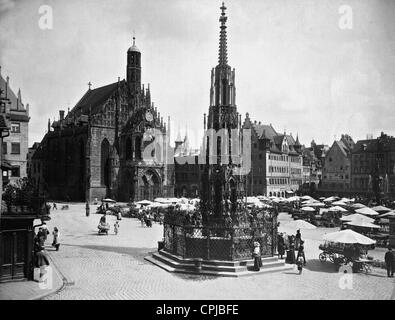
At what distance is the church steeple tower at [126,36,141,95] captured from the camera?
69.0 m

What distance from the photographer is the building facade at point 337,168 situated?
72.8 m

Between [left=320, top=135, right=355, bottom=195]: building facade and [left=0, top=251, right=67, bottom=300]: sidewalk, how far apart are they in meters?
63.5

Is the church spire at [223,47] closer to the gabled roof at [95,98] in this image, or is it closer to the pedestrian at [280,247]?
the pedestrian at [280,247]

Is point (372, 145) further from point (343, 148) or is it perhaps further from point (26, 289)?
point (26, 289)

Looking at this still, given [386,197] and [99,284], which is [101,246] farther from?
[386,197]

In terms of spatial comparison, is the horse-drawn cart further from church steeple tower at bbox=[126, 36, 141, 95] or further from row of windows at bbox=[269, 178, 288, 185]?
church steeple tower at bbox=[126, 36, 141, 95]

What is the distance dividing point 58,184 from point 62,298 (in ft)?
202

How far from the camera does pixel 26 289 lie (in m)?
14.6

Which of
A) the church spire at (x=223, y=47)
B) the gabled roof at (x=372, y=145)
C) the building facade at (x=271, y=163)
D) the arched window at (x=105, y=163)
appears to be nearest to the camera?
the church spire at (x=223, y=47)

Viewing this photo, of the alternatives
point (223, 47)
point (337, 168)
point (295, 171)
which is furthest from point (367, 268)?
point (295, 171)

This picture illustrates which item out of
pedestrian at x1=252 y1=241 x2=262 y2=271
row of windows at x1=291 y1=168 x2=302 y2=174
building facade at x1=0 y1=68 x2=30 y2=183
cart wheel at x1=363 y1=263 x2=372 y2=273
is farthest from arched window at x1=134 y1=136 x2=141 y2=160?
cart wheel at x1=363 y1=263 x2=372 y2=273

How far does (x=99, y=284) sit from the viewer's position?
15789mm

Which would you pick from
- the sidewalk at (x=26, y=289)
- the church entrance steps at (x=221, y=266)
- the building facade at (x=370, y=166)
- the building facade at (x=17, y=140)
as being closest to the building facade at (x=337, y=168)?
the building facade at (x=370, y=166)
